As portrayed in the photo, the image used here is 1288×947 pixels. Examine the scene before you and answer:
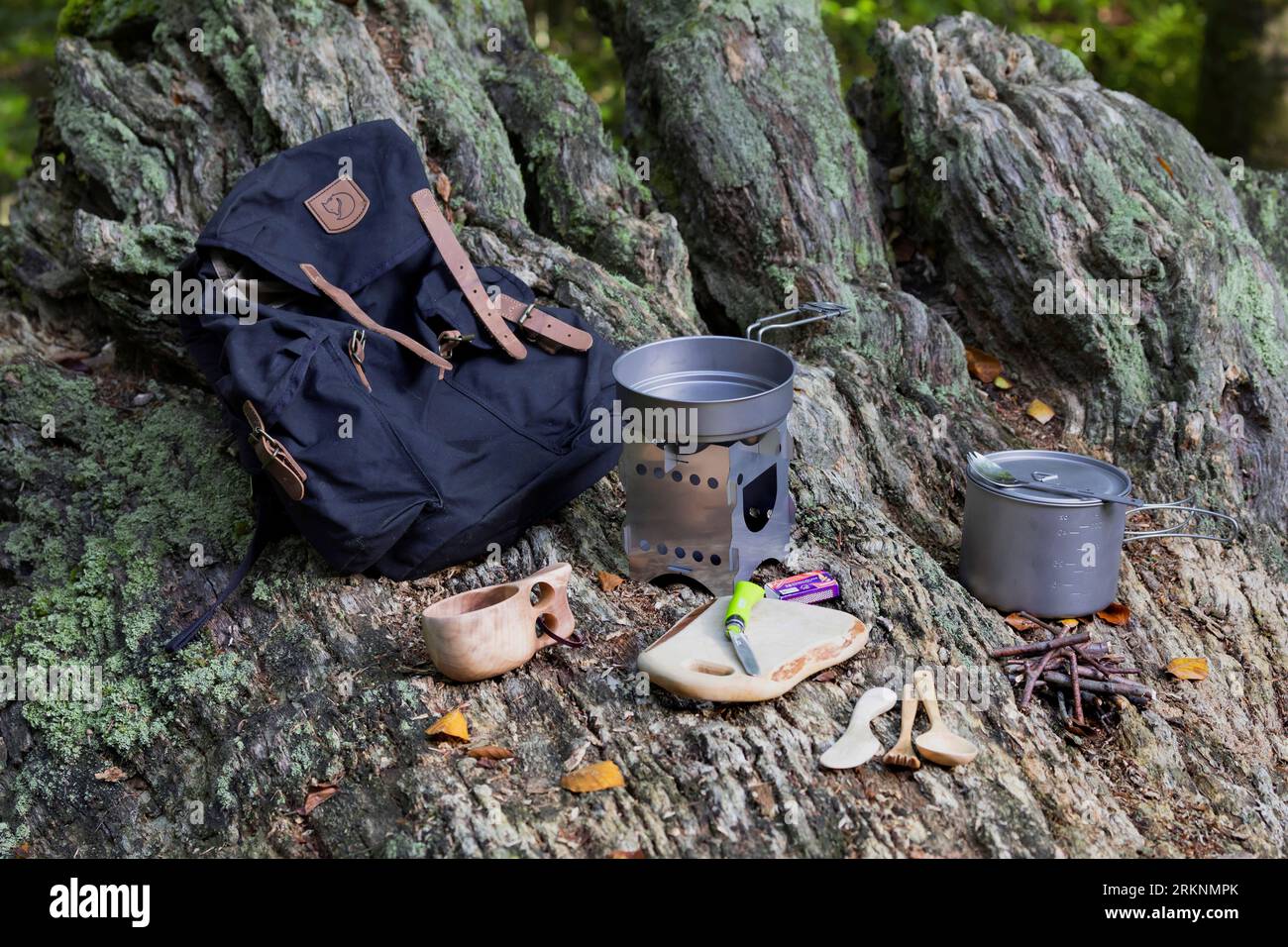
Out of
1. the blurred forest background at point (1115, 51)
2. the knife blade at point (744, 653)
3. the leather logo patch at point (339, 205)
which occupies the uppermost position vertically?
the blurred forest background at point (1115, 51)

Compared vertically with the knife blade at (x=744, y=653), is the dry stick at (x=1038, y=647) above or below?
below

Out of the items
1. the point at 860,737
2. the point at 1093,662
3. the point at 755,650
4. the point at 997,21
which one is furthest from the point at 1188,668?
the point at 997,21

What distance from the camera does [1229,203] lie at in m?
5.95

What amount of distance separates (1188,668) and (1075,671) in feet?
2.29

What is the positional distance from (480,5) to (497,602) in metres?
4.57

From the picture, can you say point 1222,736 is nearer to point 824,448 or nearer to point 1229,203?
point 824,448

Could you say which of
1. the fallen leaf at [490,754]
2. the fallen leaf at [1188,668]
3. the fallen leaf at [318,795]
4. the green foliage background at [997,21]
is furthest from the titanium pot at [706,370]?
the green foliage background at [997,21]

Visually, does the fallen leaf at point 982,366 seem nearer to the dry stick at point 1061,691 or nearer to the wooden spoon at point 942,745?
the dry stick at point 1061,691

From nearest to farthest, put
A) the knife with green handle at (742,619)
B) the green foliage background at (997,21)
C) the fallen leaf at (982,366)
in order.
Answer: the knife with green handle at (742,619) < the fallen leaf at (982,366) < the green foliage background at (997,21)

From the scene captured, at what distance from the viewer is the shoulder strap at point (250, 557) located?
12.7ft

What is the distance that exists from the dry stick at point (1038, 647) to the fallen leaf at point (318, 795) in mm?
2116

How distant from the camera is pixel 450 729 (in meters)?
3.21

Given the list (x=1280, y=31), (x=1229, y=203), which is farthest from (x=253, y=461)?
(x=1280, y=31)

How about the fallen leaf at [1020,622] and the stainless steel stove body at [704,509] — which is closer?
the stainless steel stove body at [704,509]
